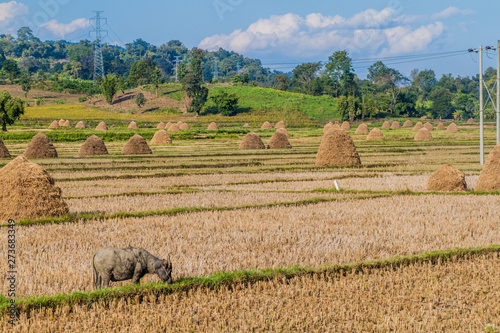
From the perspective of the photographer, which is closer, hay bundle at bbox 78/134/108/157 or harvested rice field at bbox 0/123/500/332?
harvested rice field at bbox 0/123/500/332

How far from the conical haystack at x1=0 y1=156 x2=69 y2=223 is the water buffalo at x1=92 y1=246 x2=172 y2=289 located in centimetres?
648

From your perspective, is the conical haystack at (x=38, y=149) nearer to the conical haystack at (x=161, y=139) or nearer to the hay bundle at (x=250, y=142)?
the hay bundle at (x=250, y=142)

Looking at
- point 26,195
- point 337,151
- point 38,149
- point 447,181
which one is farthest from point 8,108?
point 447,181

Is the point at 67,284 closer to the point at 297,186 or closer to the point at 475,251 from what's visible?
the point at 475,251

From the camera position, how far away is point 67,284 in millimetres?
7590

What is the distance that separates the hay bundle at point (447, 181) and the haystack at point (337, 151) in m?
9.60

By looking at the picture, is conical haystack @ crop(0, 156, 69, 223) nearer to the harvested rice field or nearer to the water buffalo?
the harvested rice field

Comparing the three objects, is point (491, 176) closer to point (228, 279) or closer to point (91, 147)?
point (228, 279)

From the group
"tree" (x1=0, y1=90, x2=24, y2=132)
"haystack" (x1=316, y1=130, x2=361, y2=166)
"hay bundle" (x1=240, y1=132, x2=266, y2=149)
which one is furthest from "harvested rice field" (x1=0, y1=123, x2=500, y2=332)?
"tree" (x1=0, y1=90, x2=24, y2=132)

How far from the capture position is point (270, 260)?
8.99 meters

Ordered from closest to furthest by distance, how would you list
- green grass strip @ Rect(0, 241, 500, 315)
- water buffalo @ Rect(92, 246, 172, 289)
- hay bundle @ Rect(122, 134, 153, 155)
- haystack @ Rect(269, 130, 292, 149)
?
green grass strip @ Rect(0, 241, 500, 315)
water buffalo @ Rect(92, 246, 172, 289)
hay bundle @ Rect(122, 134, 153, 155)
haystack @ Rect(269, 130, 292, 149)

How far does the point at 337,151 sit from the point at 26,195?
18329 millimetres

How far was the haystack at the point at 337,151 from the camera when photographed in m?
28.2

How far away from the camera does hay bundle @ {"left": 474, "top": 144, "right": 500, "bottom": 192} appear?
17780 mm
